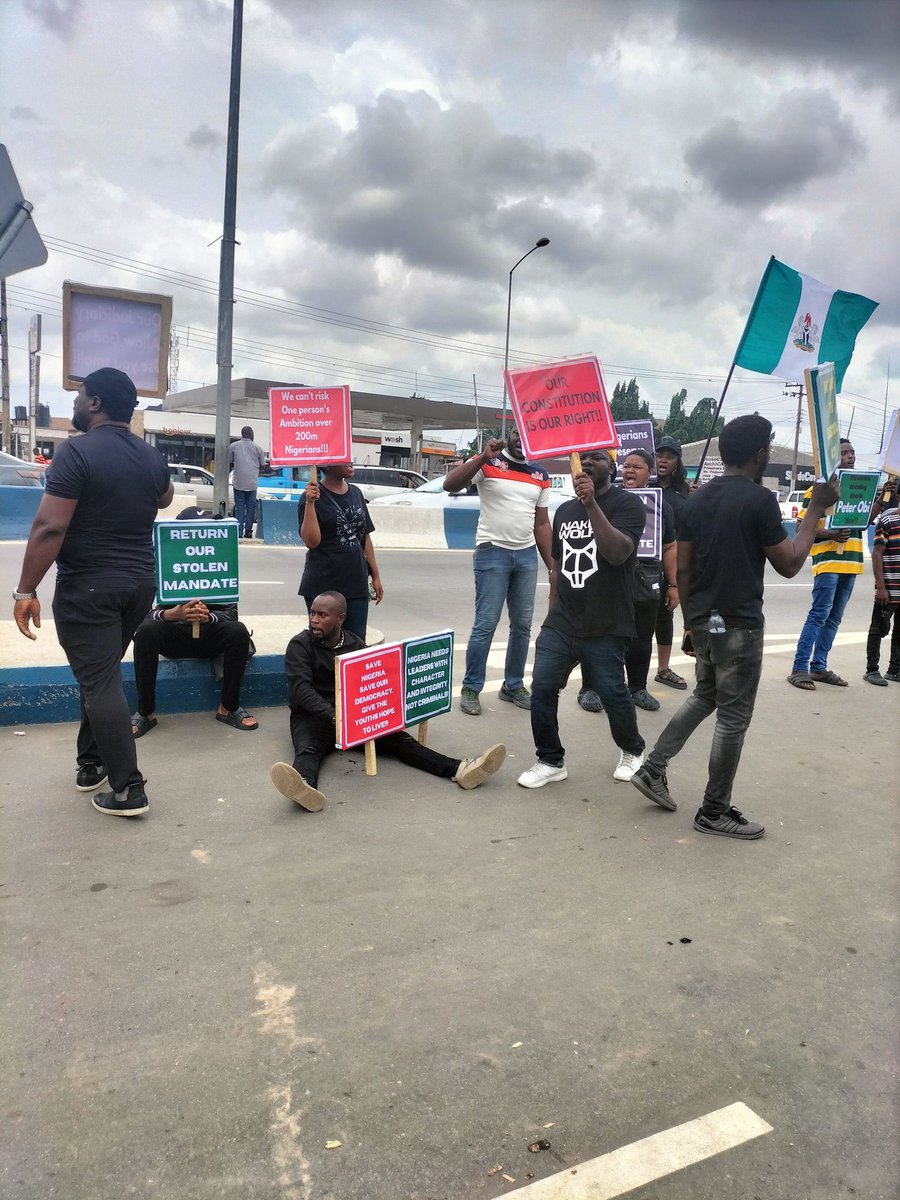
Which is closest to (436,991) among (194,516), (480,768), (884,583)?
(480,768)

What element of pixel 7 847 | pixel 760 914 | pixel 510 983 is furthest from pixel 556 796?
pixel 7 847

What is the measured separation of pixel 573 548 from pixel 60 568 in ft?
7.93

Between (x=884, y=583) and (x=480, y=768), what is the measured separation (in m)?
4.62

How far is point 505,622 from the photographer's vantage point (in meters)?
9.25

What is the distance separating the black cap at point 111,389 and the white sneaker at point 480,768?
2.37 metres

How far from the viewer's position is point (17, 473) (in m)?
16.3

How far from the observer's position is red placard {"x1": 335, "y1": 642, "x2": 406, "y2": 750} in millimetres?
4047

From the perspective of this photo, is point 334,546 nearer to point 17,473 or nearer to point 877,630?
point 877,630

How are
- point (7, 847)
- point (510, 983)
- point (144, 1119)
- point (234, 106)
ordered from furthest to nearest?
1. point (234, 106)
2. point (7, 847)
3. point (510, 983)
4. point (144, 1119)

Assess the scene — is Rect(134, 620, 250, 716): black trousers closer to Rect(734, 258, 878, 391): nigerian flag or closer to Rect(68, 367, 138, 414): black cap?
Rect(68, 367, 138, 414): black cap

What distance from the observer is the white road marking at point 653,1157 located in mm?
1854

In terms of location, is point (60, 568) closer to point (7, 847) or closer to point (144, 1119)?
point (7, 847)

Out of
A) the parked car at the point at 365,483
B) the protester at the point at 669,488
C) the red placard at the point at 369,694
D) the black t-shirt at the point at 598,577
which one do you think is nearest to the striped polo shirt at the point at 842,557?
the protester at the point at 669,488

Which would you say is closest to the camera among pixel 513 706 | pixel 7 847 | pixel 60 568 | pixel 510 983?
pixel 510 983
